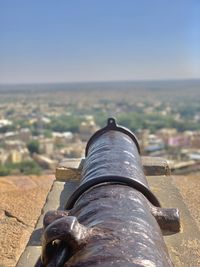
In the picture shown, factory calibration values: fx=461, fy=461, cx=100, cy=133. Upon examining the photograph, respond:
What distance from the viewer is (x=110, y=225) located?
5.64 feet

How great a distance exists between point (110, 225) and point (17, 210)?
10.1ft

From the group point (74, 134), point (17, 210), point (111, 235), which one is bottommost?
point (74, 134)

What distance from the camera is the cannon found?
1531 millimetres

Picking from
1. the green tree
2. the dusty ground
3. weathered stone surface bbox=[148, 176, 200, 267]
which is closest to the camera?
weathered stone surface bbox=[148, 176, 200, 267]

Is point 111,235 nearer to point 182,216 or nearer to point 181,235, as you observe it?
point 181,235

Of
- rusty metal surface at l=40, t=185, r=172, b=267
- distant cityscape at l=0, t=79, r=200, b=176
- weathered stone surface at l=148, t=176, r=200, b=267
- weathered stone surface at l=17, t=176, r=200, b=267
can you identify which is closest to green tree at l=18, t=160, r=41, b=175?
distant cityscape at l=0, t=79, r=200, b=176

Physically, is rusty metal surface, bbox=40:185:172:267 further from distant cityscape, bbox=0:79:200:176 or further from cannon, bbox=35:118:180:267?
distant cityscape, bbox=0:79:200:176

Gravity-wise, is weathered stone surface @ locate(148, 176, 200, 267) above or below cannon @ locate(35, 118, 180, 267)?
below

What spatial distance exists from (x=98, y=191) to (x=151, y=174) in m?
2.39

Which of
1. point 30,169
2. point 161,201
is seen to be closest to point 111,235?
point 161,201

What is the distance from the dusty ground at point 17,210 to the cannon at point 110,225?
4.33ft

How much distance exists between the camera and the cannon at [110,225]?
153cm

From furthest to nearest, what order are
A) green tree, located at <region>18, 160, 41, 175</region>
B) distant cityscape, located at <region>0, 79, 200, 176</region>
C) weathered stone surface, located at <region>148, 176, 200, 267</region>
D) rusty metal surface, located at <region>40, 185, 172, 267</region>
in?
distant cityscape, located at <region>0, 79, 200, 176</region>
green tree, located at <region>18, 160, 41, 175</region>
weathered stone surface, located at <region>148, 176, 200, 267</region>
rusty metal surface, located at <region>40, 185, 172, 267</region>

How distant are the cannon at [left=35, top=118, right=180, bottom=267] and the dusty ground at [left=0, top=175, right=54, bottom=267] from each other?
1.32m
